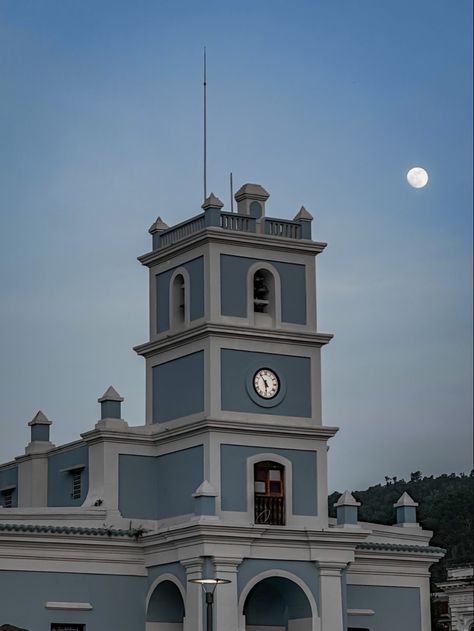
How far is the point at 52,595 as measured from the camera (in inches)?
1305

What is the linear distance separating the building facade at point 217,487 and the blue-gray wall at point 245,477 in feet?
0.13

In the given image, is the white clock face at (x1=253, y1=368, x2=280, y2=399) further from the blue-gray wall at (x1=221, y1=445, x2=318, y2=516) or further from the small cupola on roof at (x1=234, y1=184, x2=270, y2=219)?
the small cupola on roof at (x1=234, y1=184, x2=270, y2=219)

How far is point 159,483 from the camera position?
3547 cm

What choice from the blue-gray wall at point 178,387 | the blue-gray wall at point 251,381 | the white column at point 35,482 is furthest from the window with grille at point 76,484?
the blue-gray wall at point 251,381

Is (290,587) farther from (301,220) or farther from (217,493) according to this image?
(301,220)

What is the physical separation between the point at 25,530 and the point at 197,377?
487 cm

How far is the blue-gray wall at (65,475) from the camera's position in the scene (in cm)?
3606

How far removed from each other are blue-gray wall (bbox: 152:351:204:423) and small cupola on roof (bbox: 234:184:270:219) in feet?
11.1

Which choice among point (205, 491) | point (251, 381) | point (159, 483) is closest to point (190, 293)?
point (251, 381)

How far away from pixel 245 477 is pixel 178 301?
4.37 meters

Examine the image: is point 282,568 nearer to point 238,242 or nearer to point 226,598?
point 226,598

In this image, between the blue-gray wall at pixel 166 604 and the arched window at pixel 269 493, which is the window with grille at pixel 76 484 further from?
the arched window at pixel 269 493

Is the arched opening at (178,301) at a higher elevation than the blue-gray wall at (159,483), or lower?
higher

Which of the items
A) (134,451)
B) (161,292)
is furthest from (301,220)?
(134,451)
